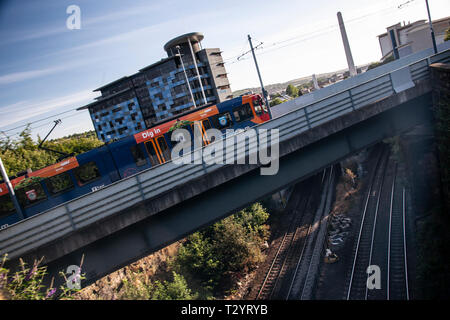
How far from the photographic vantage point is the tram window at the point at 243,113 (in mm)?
17125

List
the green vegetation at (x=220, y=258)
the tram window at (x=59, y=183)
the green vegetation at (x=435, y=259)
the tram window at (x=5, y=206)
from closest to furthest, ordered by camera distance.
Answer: the green vegetation at (x=435, y=259), the tram window at (x=5, y=206), the tram window at (x=59, y=183), the green vegetation at (x=220, y=258)

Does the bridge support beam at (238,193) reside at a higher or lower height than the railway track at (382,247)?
higher

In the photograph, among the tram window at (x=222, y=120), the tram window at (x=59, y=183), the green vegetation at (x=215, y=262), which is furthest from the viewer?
the green vegetation at (x=215, y=262)

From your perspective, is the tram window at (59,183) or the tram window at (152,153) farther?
the tram window at (152,153)

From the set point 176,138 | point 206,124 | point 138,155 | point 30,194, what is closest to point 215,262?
point 138,155

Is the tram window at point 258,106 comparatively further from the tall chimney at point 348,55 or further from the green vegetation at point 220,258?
the tall chimney at point 348,55

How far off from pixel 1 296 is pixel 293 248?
17.1 m

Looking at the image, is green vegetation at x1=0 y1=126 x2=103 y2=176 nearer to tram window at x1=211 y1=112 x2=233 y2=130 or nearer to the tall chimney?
tram window at x1=211 y1=112 x2=233 y2=130

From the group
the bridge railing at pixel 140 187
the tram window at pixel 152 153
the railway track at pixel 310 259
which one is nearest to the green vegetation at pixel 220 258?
the railway track at pixel 310 259

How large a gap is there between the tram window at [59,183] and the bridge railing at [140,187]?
877 cm

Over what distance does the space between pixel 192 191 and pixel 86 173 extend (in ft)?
32.6
